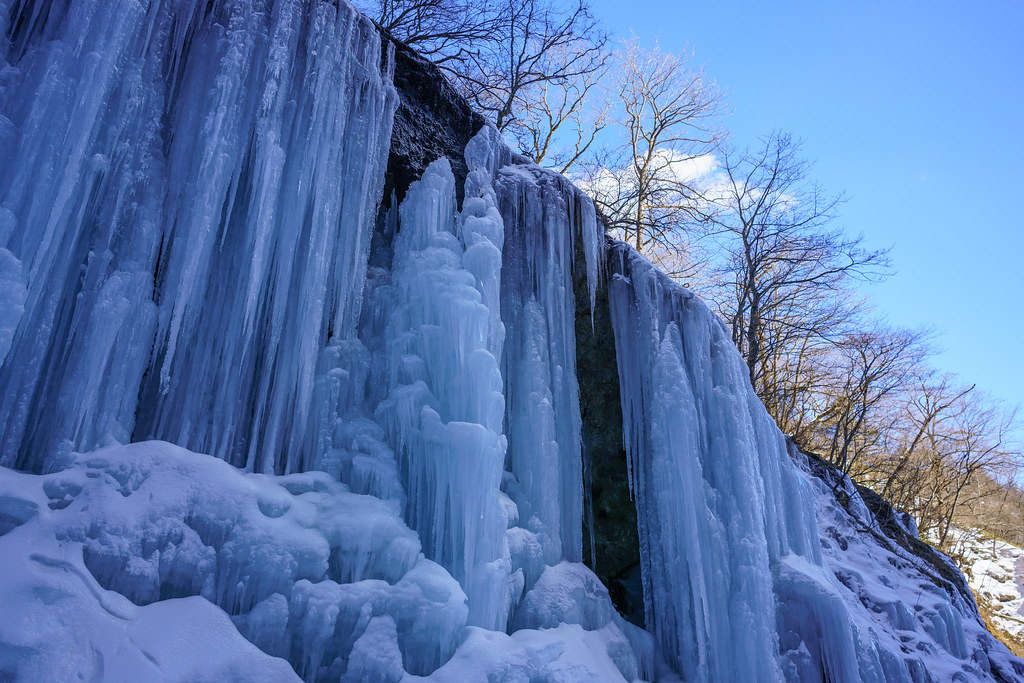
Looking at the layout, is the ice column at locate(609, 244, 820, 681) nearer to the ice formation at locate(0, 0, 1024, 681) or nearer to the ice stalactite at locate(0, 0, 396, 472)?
the ice formation at locate(0, 0, 1024, 681)

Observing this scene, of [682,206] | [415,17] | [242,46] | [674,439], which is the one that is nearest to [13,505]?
[242,46]

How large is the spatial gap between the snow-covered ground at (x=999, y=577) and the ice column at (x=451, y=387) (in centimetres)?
1672

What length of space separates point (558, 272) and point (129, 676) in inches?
145

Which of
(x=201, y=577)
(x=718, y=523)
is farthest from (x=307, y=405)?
(x=718, y=523)

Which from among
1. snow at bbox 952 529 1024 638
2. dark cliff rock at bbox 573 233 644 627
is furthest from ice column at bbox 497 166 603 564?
snow at bbox 952 529 1024 638

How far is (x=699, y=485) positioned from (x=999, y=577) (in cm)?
1798

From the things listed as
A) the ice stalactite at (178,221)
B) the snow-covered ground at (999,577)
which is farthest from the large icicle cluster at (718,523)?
the snow-covered ground at (999,577)

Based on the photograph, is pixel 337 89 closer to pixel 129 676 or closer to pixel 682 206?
pixel 129 676

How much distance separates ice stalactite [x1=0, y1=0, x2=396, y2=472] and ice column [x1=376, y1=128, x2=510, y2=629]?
41 centimetres

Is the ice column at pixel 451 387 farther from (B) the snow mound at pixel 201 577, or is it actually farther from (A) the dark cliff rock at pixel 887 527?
(A) the dark cliff rock at pixel 887 527

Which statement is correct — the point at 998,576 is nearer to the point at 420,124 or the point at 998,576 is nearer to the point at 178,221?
the point at 420,124

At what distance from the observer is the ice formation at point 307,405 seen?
2.28 metres

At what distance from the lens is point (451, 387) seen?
338 centimetres

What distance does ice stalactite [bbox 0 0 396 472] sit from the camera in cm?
250
